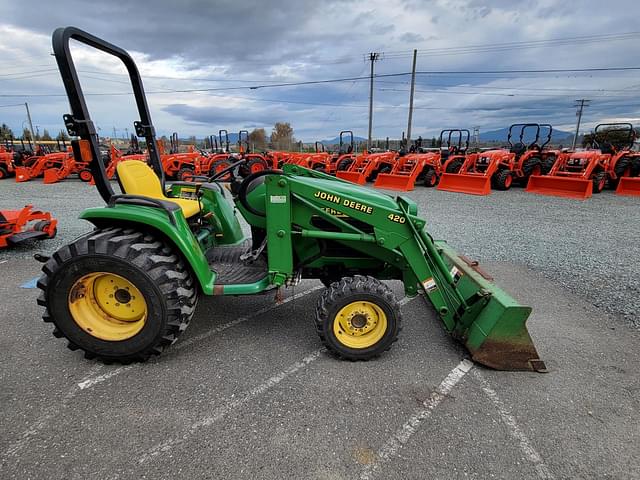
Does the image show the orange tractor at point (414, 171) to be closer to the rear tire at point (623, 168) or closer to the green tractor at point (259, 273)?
the rear tire at point (623, 168)

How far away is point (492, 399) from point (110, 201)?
2994 mm

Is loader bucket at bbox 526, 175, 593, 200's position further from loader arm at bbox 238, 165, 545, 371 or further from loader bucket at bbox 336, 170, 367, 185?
loader arm at bbox 238, 165, 545, 371

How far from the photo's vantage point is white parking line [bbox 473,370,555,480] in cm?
191

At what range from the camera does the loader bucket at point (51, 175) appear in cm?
1354

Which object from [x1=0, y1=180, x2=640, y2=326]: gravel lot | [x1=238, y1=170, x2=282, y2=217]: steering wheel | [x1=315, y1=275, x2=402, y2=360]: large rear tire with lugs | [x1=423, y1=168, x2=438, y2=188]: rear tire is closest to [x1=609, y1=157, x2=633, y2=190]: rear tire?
[x1=0, y1=180, x2=640, y2=326]: gravel lot

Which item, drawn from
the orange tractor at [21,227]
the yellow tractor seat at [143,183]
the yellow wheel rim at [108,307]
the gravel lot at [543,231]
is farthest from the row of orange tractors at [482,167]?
the yellow wheel rim at [108,307]

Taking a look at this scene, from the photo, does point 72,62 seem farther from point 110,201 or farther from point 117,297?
point 117,297

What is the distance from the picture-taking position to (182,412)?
2.27 metres

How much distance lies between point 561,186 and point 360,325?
428 inches

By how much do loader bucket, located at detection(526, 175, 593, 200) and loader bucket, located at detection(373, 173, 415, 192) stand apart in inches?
145

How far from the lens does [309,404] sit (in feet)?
7.73

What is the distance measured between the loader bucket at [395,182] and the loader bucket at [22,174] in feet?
43.6

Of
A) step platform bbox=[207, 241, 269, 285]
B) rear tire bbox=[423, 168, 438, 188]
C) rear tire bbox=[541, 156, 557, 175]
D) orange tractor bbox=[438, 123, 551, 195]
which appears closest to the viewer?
step platform bbox=[207, 241, 269, 285]

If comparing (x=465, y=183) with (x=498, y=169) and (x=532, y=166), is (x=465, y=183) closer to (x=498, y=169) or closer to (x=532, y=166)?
(x=498, y=169)
